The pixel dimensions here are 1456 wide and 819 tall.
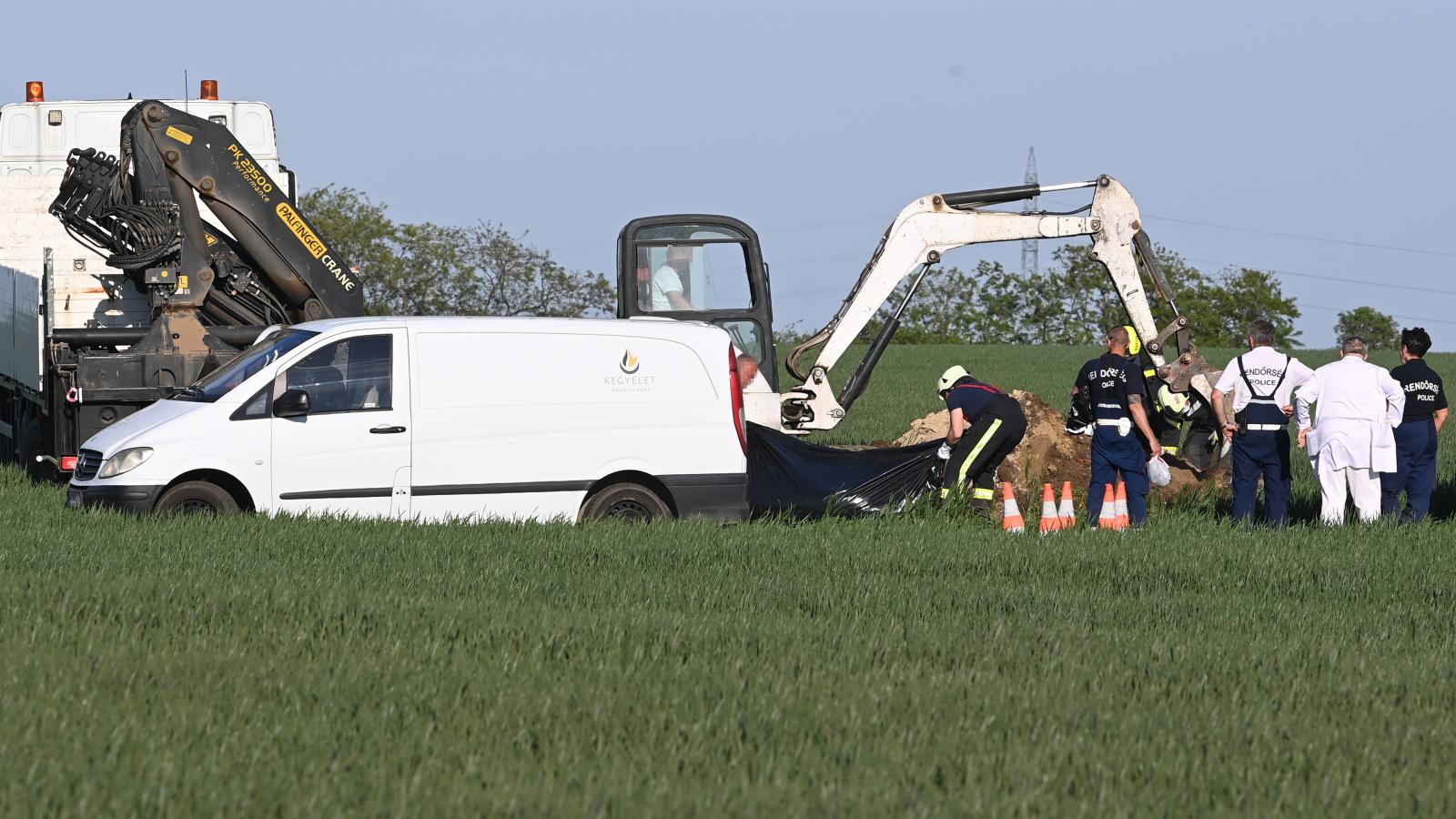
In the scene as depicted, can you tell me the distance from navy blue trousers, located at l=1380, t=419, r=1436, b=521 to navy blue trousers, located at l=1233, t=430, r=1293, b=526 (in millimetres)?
1021

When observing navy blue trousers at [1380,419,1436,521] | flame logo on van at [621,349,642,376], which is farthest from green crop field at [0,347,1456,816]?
navy blue trousers at [1380,419,1436,521]

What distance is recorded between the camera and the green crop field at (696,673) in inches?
225

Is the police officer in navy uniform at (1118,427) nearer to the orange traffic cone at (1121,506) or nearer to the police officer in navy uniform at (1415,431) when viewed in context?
the orange traffic cone at (1121,506)

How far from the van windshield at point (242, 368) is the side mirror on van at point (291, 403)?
0.35 metres

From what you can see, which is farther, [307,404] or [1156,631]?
[307,404]

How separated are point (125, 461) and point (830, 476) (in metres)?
5.91

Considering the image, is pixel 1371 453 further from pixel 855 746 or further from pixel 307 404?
pixel 855 746

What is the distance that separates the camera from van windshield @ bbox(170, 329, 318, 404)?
40.7 feet

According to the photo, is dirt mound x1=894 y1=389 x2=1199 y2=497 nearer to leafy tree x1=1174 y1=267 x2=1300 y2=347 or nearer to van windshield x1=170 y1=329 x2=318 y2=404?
van windshield x1=170 y1=329 x2=318 y2=404

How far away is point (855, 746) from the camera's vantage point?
20.8 ft

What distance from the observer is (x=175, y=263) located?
15586mm

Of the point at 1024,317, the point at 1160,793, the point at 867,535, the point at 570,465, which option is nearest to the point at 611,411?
the point at 570,465

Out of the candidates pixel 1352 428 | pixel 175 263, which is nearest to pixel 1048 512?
pixel 1352 428

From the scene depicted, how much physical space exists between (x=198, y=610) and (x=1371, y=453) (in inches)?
401
